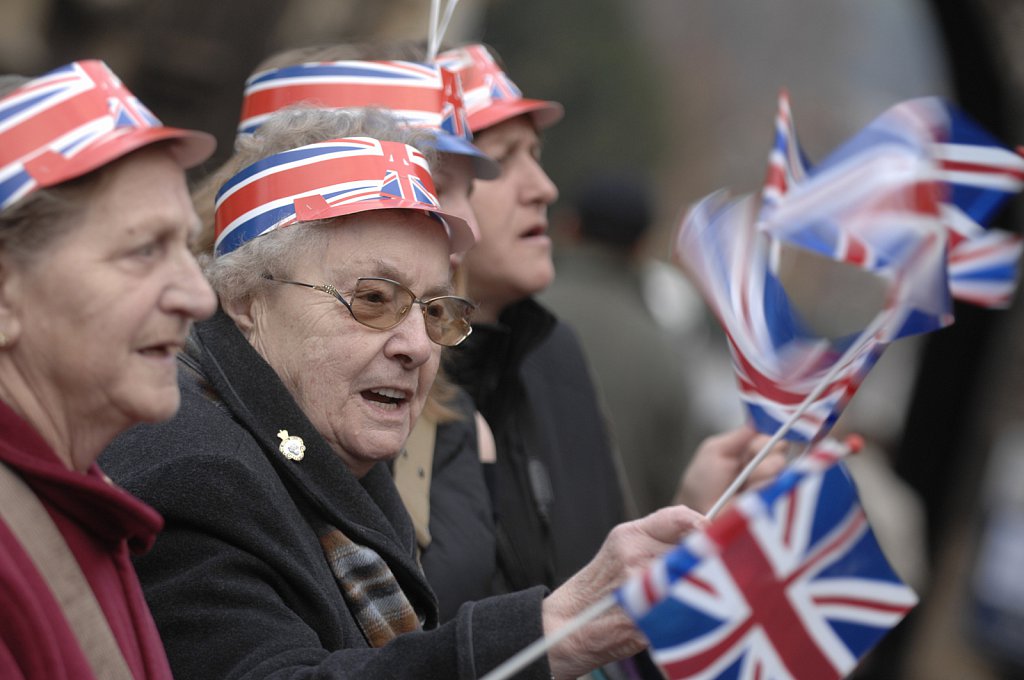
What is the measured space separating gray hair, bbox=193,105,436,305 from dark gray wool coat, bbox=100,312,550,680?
0.12 m

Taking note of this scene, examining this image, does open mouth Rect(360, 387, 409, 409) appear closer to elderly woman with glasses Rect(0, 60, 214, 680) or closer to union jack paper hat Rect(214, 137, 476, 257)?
union jack paper hat Rect(214, 137, 476, 257)

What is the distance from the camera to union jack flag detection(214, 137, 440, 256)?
2855mm

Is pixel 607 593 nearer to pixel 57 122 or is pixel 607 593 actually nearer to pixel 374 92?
pixel 57 122

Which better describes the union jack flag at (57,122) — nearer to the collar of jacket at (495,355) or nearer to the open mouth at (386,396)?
the open mouth at (386,396)

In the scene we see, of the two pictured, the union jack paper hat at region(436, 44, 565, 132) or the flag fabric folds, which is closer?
the flag fabric folds

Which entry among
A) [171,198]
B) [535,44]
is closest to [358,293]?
[171,198]

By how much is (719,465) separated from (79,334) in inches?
78.1

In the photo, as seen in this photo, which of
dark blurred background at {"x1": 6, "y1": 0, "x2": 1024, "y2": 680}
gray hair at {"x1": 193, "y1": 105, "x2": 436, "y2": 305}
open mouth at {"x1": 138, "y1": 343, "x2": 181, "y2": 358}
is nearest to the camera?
open mouth at {"x1": 138, "y1": 343, "x2": 181, "y2": 358}

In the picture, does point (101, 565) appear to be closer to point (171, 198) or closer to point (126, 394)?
point (126, 394)

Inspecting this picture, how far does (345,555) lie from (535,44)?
1924 cm

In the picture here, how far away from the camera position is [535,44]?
21.5 meters

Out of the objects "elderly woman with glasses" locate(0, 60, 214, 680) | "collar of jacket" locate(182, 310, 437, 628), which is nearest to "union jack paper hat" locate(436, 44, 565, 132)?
"collar of jacket" locate(182, 310, 437, 628)

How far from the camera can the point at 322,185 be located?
2873mm

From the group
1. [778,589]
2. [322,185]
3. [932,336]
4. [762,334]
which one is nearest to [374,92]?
[322,185]
